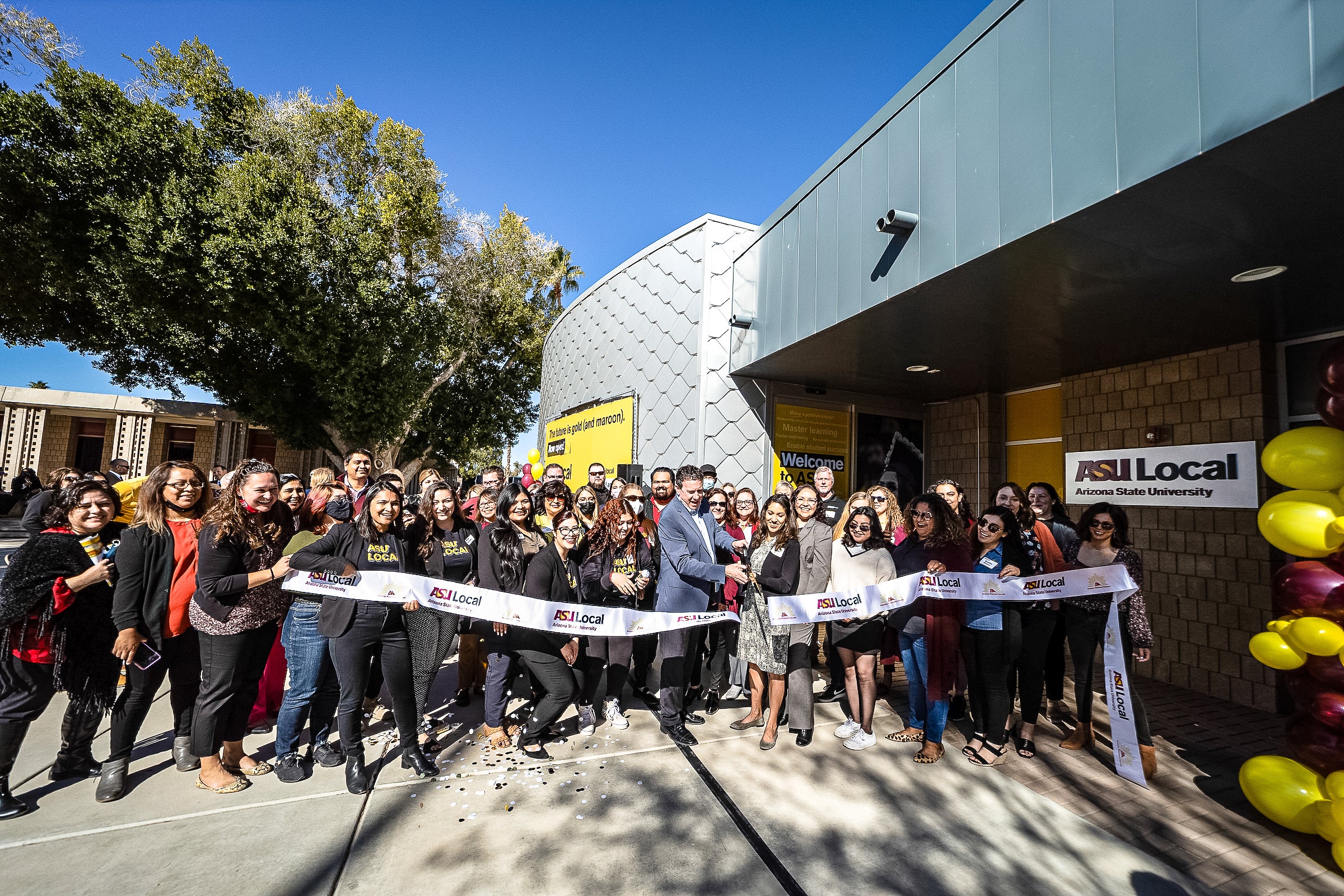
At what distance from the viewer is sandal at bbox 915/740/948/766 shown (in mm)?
3568

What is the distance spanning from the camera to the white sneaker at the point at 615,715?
4.08 meters

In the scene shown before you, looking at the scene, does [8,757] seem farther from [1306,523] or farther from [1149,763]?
[1306,523]

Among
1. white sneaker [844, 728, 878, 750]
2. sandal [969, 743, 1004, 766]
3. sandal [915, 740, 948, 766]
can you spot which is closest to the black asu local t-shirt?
white sneaker [844, 728, 878, 750]

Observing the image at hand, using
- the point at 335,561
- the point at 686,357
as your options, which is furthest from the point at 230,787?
the point at 686,357

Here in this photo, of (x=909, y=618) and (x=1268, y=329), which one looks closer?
(x=909, y=618)

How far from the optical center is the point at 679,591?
398cm

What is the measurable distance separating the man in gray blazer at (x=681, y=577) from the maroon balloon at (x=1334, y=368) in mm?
3248

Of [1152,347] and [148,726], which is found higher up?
[1152,347]

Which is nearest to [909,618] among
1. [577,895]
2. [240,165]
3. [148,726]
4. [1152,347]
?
[577,895]

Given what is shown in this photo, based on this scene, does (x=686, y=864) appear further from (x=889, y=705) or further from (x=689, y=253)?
(x=689, y=253)

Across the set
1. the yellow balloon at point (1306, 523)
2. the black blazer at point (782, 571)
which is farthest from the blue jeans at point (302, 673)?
the yellow balloon at point (1306, 523)

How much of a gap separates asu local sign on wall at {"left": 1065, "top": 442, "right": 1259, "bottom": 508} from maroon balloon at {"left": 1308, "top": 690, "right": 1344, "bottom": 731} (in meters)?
2.90

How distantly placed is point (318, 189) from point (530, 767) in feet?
51.4

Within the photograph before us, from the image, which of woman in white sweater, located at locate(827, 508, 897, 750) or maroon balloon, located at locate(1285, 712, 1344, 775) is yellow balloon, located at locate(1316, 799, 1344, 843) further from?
woman in white sweater, located at locate(827, 508, 897, 750)
